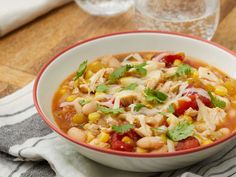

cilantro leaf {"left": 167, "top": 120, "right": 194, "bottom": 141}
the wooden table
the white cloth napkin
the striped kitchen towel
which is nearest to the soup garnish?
cilantro leaf {"left": 167, "top": 120, "right": 194, "bottom": 141}

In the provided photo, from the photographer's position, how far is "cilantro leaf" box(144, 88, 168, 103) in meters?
2.90

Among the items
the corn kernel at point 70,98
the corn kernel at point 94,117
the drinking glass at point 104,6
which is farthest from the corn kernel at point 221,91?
the drinking glass at point 104,6

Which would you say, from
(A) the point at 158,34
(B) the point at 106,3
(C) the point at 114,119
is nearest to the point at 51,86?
(C) the point at 114,119

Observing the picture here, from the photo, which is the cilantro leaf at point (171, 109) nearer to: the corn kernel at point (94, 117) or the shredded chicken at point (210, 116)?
the shredded chicken at point (210, 116)

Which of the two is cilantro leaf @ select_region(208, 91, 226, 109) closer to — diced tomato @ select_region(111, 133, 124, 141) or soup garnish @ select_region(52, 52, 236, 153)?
soup garnish @ select_region(52, 52, 236, 153)

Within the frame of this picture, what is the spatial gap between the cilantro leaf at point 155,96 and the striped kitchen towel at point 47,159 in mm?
389

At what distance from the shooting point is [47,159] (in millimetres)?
2859

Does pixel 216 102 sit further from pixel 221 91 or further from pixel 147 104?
pixel 147 104

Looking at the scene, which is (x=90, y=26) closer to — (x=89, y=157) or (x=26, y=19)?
(x=26, y=19)

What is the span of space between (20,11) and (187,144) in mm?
2275

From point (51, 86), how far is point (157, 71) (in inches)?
25.0

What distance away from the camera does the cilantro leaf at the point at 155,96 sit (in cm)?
290

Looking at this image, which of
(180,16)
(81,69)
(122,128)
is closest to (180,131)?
(122,128)

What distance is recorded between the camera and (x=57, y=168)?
280 centimetres
